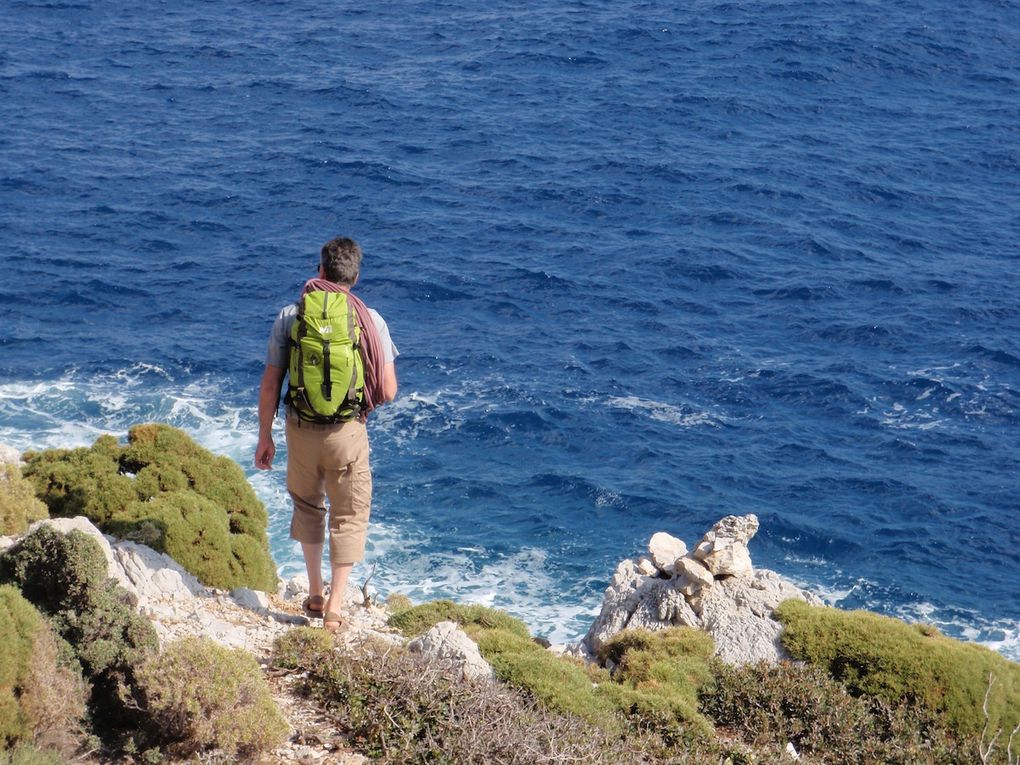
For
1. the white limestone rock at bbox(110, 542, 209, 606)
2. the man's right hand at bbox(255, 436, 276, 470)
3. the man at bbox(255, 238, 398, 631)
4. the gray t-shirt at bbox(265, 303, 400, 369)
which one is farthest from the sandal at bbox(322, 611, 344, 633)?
the gray t-shirt at bbox(265, 303, 400, 369)

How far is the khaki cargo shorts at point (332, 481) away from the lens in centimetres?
1095

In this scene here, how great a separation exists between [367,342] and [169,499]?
7848 millimetres

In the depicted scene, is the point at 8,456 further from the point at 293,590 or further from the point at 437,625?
the point at 437,625

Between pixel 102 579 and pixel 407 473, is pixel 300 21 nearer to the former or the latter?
pixel 407 473

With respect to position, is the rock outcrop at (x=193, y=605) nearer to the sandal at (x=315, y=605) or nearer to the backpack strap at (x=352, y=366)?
the sandal at (x=315, y=605)

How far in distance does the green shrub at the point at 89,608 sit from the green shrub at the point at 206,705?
0.34 meters

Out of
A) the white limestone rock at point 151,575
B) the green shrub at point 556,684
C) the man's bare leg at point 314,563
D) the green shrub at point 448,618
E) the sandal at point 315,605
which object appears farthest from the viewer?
the green shrub at point 448,618

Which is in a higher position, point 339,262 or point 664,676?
point 339,262

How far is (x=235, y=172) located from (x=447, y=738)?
4590 cm

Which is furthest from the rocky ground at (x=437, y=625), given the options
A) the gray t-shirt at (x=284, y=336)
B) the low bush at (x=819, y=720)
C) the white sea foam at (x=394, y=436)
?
the white sea foam at (x=394, y=436)

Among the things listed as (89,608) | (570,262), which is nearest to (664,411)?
(570,262)

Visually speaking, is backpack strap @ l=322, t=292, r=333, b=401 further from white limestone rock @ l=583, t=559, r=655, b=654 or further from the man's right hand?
white limestone rock @ l=583, t=559, r=655, b=654

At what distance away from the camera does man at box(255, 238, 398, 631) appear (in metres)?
10.4

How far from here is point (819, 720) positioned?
1304 cm
